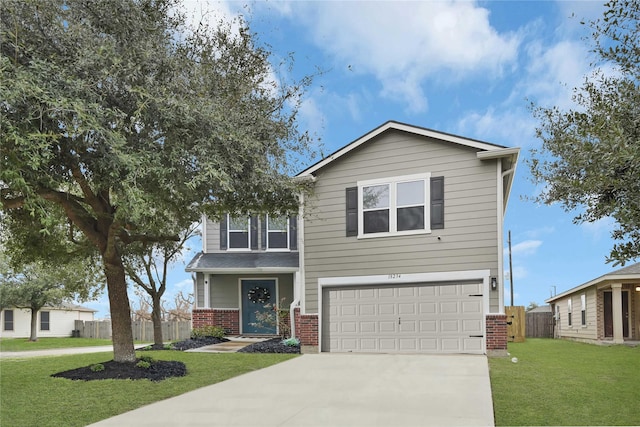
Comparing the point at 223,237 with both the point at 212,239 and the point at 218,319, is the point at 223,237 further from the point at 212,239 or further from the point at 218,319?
the point at 218,319

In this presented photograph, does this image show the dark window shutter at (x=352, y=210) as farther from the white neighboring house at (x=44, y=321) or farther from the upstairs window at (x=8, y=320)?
the upstairs window at (x=8, y=320)

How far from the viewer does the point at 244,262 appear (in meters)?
17.2

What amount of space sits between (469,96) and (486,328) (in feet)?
22.3

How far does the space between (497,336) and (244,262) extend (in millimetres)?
9017

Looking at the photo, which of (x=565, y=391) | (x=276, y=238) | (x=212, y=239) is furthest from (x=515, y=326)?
(x=212, y=239)

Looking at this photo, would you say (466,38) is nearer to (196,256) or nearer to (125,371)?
(125,371)

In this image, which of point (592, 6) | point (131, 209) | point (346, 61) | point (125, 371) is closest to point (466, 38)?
point (346, 61)

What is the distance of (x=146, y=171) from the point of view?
750 centimetres

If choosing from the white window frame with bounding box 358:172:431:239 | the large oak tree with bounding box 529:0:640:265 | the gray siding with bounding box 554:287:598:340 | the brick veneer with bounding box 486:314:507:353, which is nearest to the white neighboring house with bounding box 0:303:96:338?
the white window frame with bounding box 358:172:431:239

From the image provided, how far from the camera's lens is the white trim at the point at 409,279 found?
38.2 feet

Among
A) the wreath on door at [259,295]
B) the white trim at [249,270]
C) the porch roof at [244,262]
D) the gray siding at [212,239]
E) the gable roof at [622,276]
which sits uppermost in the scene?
the gray siding at [212,239]

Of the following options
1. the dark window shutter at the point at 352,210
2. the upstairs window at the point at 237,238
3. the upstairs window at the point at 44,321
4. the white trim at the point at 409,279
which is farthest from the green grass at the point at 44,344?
the dark window shutter at the point at 352,210

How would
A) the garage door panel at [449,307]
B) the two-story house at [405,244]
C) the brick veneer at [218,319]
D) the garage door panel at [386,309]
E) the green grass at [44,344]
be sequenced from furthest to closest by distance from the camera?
the green grass at [44,344] < the brick veneer at [218,319] < the garage door panel at [386,309] < the garage door panel at [449,307] < the two-story house at [405,244]

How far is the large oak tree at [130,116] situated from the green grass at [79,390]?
5.19 ft
